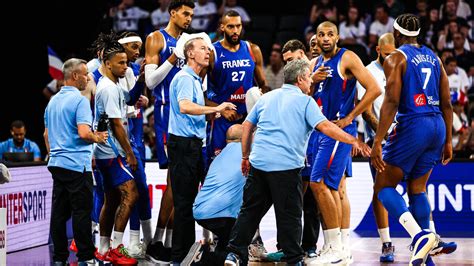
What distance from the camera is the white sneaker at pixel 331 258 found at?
9.11m

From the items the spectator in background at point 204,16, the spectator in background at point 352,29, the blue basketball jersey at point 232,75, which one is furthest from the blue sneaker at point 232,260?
the spectator in background at point 204,16

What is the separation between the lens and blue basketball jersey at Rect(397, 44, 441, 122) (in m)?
8.60

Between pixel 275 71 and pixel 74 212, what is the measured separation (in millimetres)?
8939

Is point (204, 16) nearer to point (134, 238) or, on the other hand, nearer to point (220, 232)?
point (134, 238)

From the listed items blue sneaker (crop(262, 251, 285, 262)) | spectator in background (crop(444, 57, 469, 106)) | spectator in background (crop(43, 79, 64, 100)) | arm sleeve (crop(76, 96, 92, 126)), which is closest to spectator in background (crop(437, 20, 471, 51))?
spectator in background (crop(444, 57, 469, 106))

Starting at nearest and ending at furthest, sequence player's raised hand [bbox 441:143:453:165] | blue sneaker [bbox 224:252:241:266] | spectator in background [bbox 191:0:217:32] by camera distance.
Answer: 1. blue sneaker [bbox 224:252:241:266]
2. player's raised hand [bbox 441:143:453:165]
3. spectator in background [bbox 191:0:217:32]

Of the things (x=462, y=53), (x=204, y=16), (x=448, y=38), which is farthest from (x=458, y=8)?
(x=204, y=16)

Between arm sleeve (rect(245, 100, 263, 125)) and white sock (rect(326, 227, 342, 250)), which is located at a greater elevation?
arm sleeve (rect(245, 100, 263, 125))

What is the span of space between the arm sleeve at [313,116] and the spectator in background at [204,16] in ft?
34.5

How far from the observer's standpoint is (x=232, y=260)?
8.12 meters

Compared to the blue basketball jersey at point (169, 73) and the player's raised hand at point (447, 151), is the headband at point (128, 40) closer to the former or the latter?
the blue basketball jersey at point (169, 73)

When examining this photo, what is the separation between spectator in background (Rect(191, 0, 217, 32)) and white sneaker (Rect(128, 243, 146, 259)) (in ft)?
30.2

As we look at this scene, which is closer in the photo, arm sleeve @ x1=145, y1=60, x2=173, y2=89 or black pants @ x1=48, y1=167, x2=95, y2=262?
black pants @ x1=48, y1=167, x2=95, y2=262

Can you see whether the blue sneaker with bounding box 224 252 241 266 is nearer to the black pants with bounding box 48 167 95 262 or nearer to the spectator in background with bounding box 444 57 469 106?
the black pants with bounding box 48 167 95 262
